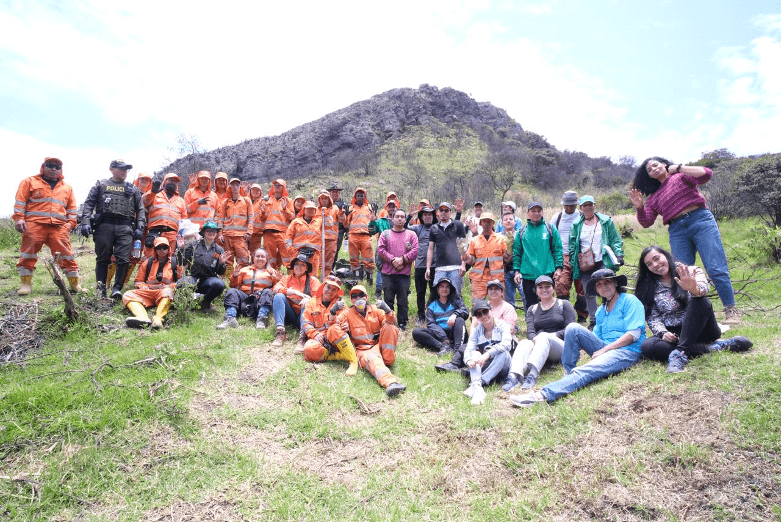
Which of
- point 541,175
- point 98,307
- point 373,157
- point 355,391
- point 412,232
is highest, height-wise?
point 373,157

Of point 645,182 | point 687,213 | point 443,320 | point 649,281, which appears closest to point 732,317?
A: point 649,281

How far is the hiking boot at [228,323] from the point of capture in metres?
6.23

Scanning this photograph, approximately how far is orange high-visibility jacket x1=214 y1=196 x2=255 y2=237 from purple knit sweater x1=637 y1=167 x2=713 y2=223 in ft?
22.5

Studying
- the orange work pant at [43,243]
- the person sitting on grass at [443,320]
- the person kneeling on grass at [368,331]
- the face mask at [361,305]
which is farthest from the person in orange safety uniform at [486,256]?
the orange work pant at [43,243]

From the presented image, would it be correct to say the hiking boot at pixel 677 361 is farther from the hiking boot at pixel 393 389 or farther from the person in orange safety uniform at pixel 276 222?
the person in orange safety uniform at pixel 276 222

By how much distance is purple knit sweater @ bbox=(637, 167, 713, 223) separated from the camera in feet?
14.4

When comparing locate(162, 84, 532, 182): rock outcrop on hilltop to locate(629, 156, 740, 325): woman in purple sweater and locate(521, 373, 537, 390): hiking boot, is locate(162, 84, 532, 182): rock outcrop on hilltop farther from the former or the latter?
locate(521, 373, 537, 390): hiking boot

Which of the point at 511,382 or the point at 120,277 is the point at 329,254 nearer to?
the point at 120,277

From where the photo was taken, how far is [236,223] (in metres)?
8.27

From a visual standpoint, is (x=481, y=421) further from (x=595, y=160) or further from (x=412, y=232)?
(x=595, y=160)

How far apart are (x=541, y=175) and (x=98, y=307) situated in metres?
44.0

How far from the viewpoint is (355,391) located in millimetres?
4773

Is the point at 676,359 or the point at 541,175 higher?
the point at 541,175

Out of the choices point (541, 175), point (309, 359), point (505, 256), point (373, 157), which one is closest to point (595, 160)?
point (541, 175)
